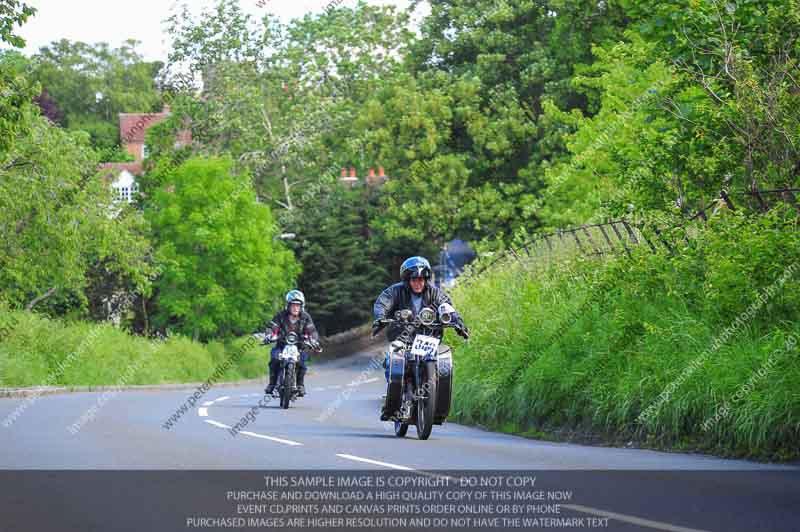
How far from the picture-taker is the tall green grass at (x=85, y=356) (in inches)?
1603

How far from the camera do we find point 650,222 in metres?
20.8

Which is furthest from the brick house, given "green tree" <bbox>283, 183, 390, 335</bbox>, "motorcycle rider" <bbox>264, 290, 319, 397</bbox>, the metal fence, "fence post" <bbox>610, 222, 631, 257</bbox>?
"fence post" <bbox>610, 222, 631, 257</bbox>

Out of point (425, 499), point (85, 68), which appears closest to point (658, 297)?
point (425, 499)

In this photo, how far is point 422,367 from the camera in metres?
16.6

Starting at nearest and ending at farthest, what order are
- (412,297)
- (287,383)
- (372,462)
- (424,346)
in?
1. (372,462)
2. (424,346)
3. (412,297)
4. (287,383)

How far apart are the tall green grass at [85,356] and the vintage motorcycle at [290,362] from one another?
13066 mm

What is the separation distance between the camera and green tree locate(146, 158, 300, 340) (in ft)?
196

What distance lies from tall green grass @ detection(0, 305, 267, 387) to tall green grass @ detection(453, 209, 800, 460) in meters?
19.9

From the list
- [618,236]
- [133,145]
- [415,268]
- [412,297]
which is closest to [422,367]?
[412,297]

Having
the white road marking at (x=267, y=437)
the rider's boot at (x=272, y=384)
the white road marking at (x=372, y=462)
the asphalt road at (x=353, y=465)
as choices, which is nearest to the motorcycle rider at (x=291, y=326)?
the rider's boot at (x=272, y=384)

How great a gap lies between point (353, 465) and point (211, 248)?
4770 cm

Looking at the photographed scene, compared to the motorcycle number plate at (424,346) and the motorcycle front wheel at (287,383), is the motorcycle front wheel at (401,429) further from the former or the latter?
the motorcycle front wheel at (287,383)

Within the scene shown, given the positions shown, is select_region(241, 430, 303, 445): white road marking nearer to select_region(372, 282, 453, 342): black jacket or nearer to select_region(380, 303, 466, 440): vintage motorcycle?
select_region(380, 303, 466, 440): vintage motorcycle

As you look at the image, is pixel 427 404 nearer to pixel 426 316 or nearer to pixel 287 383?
pixel 426 316
